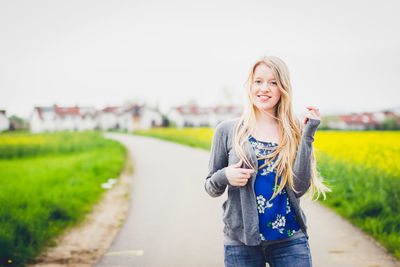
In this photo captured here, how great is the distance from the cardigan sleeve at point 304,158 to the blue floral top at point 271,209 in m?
0.11

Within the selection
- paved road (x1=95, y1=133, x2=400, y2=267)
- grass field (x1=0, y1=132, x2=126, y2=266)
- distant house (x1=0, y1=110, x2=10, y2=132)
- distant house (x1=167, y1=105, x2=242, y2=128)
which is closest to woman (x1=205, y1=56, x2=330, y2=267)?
paved road (x1=95, y1=133, x2=400, y2=267)

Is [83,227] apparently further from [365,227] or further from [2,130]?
[365,227]

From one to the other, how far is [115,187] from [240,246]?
6.46 meters

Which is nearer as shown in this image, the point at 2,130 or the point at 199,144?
the point at 2,130

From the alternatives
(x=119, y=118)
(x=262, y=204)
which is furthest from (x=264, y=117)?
(x=119, y=118)

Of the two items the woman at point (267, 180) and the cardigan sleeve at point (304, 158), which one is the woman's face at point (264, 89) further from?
the cardigan sleeve at point (304, 158)

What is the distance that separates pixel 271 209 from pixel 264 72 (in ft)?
2.67

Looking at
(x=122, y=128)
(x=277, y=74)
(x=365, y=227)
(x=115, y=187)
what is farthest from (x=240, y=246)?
(x=122, y=128)

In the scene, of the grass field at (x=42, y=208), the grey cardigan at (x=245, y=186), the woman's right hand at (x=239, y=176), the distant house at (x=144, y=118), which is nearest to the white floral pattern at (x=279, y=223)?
the grey cardigan at (x=245, y=186)

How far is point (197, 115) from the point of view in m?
67.8

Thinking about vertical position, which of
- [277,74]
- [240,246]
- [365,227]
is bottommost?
[365,227]

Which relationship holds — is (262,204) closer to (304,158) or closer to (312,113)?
(304,158)

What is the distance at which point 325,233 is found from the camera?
4.04 metres

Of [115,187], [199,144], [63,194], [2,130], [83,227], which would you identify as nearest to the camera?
[83,227]
